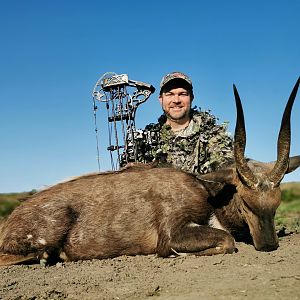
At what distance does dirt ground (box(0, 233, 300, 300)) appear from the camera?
13.3 ft

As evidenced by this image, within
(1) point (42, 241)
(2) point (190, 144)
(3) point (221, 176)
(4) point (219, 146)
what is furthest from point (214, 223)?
(2) point (190, 144)

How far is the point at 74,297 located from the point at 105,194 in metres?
2.55

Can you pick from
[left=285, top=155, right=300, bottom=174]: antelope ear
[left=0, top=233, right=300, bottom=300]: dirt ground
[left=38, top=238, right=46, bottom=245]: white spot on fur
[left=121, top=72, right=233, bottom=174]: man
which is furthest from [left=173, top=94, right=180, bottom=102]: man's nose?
[left=38, top=238, right=46, bottom=245]: white spot on fur

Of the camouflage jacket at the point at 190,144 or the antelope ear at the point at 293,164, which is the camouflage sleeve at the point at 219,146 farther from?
Answer: the antelope ear at the point at 293,164

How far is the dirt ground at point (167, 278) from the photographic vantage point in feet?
13.3

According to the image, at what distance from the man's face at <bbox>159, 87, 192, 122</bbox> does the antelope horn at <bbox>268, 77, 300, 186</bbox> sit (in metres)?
3.95

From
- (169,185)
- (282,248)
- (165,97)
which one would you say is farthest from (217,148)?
(282,248)

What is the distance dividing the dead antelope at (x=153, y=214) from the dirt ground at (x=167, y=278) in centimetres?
25

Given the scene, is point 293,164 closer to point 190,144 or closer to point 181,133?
point 190,144

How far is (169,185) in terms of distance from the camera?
263 inches

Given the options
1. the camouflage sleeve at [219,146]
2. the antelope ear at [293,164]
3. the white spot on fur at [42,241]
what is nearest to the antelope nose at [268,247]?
the antelope ear at [293,164]

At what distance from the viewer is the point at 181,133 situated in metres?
9.94

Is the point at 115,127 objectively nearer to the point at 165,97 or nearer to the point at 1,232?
the point at 165,97

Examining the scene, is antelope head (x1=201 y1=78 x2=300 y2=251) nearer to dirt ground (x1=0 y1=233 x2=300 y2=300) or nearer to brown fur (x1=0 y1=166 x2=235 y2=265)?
dirt ground (x1=0 y1=233 x2=300 y2=300)
